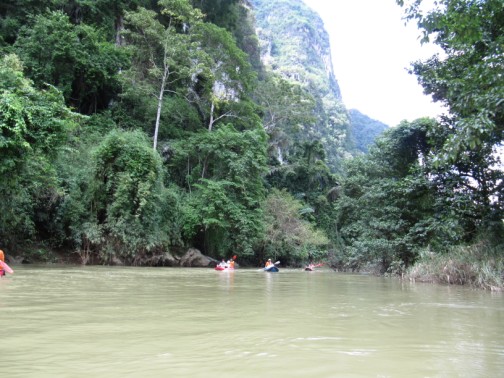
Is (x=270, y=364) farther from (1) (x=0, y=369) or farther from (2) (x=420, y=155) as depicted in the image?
(2) (x=420, y=155)

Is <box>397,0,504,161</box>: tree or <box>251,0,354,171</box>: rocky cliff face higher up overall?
<box>251,0,354,171</box>: rocky cliff face

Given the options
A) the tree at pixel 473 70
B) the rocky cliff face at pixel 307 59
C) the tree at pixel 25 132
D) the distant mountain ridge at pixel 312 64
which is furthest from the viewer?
the distant mountain ridge at pixel 312 64

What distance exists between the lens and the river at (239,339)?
279cm

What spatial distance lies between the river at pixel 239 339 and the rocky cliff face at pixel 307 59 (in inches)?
2052

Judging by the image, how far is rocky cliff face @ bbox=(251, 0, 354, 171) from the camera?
6912 centimetres

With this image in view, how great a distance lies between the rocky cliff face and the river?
52.1 metres

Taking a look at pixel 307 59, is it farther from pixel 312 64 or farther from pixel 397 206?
pixel 397 206

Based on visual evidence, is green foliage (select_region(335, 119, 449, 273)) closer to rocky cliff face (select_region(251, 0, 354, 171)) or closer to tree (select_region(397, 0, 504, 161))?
tree (select_region(397, 0, 504, 161))

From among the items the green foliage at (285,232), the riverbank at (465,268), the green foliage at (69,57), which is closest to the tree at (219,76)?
the green foliage at (69,57)

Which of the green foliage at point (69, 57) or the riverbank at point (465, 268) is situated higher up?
the green foliage at point (69, 57)

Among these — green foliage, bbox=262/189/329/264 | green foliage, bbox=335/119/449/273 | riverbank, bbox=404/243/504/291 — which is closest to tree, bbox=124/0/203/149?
green foliage, bbox=262/189/329/264

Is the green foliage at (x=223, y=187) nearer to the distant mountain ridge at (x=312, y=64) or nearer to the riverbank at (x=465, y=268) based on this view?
the riverbank at (x=465, y=268)

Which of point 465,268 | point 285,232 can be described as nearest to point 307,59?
point 285,232

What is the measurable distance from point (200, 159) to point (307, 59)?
263 ft
